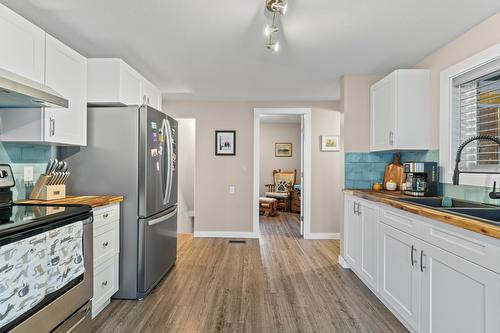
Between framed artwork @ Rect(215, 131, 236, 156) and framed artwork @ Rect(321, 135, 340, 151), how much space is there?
4.88 ft

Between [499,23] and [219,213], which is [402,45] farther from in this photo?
[219,213]

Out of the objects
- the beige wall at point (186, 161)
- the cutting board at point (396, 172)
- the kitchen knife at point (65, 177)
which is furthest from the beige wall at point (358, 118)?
the beige wall at point (186, 161)

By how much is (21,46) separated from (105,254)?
1555 mm

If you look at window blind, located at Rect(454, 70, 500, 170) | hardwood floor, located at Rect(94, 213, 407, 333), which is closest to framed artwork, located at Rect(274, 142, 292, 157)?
hardwood floor, located at Rect(94, 213, 407, 333)

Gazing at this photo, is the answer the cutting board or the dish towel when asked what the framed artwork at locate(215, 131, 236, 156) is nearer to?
the cutting board

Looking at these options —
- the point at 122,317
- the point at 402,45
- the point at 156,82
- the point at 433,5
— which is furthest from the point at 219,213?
the point at 433,5

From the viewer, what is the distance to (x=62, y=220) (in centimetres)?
159

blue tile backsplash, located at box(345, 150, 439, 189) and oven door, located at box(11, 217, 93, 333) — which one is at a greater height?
blue tile backsplash, located at box(345, 150, 439, 189)

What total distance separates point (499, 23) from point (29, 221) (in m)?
3.21

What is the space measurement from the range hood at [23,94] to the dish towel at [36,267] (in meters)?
0.78

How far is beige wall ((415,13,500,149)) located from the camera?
2.10 m

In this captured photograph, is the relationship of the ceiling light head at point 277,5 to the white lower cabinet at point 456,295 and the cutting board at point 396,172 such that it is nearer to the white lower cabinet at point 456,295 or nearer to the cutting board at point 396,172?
the white lower cabinet at point 456,295

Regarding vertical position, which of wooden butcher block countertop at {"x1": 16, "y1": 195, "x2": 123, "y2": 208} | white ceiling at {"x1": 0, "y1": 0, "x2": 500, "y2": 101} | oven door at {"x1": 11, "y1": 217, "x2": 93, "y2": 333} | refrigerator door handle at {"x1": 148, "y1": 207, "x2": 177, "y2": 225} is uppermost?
white ceiling at {"x1": 0, "y1": 0, "x2": 500, "y2": 101}

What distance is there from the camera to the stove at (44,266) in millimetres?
1259
